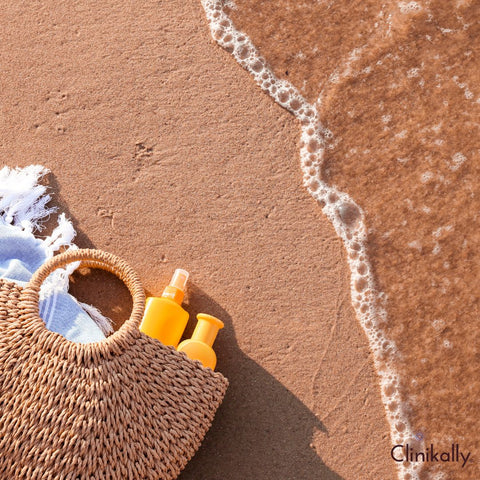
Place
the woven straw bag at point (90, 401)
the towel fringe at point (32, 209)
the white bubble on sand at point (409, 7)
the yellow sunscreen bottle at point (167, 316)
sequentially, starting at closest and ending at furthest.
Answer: the woven straw bag at point (90, 401) < the yellow sunscreen bottle at point (167, 316) < the towel fringe at point (32, 209) < the white bubble on sand at point (409, 7)

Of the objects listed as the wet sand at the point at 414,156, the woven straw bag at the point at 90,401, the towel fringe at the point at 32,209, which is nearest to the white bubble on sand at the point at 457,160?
the wet sand at the point at 414,156

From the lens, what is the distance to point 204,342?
1.53 meters

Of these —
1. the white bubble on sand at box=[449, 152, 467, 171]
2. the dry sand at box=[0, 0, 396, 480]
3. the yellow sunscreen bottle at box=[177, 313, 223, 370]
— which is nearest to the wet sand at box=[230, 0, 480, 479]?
the white bubble on sand at box=[449, 152, 467, 171]

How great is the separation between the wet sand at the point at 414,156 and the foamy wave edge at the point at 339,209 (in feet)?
0.08

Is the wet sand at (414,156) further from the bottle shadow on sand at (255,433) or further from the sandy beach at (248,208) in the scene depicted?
the bottle shadow on sand at (255,433)

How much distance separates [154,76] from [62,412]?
1000 millimetres

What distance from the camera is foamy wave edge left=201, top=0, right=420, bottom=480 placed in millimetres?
1633

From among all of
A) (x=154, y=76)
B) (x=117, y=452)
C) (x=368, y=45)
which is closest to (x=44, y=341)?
(x=117, y=452)

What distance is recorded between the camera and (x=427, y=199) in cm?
170

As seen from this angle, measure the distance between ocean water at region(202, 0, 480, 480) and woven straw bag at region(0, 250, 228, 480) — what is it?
601 millimetres

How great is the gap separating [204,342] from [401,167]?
2.59ft

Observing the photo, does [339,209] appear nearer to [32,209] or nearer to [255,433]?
[255,433]

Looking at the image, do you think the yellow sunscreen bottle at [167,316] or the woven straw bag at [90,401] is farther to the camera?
the yellow sunscreen bottle at [167,316]

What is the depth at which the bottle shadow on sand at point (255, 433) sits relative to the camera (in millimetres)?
1571
